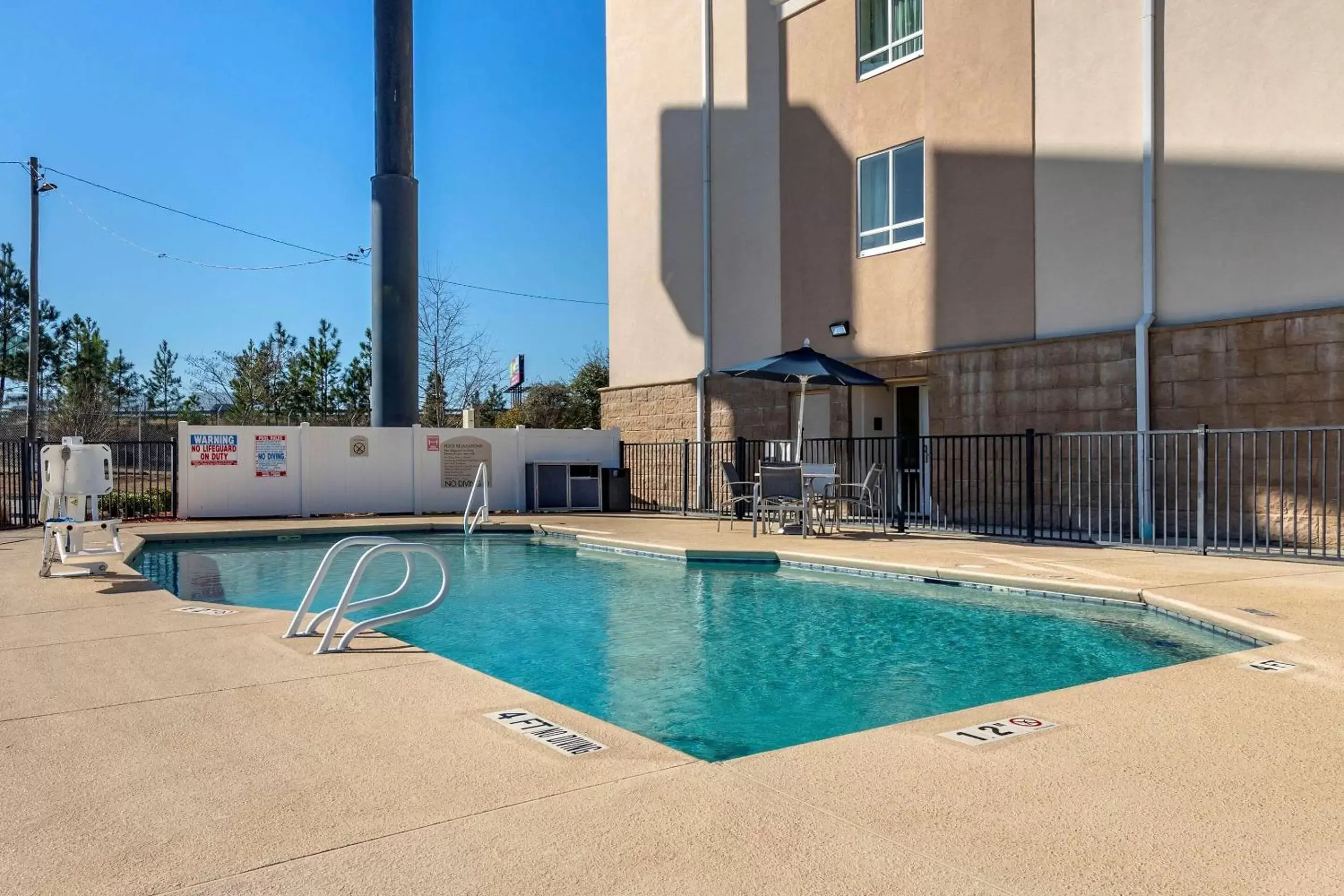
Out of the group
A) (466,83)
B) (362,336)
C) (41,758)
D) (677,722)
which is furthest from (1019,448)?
(362,336)

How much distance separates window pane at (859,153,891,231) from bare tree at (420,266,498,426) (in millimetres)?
18521

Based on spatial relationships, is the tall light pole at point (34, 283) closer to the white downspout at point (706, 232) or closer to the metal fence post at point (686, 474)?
the metal fence post at point (686, 474)

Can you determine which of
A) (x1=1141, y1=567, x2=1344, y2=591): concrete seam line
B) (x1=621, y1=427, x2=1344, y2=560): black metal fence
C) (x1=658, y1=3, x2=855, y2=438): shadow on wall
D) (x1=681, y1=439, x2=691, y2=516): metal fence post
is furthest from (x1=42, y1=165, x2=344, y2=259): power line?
(x1=1141, y1=567, x2=1344, y2=591): concrete seam line

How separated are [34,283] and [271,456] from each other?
927 centimetres

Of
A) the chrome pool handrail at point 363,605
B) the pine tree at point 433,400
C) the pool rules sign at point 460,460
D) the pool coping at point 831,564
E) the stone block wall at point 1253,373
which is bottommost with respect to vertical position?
the pool coping at point 831,564

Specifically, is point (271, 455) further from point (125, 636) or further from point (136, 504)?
point (125, 636)

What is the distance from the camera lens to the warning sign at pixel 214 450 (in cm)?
1520

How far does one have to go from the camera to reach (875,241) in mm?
14922

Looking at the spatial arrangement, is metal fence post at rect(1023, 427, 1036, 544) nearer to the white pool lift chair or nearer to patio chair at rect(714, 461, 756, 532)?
patio chair at rect(714, 461, 756, 532)

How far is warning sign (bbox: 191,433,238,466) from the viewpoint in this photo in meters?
15.2

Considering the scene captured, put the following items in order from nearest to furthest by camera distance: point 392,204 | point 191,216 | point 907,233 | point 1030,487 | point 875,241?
1. point 1030,487
2. point 907,233
3. point 875,241
4. point 392,204
5. point 191,216

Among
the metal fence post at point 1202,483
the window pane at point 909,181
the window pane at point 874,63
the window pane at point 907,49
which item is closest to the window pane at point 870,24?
the window pane at point 874,63

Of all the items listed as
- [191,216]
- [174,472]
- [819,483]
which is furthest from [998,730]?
[191,216]

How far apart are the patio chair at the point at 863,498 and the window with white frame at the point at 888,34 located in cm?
644
